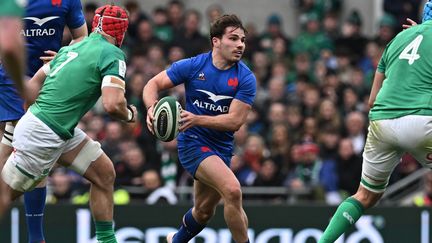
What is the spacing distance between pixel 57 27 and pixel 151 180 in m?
5.37

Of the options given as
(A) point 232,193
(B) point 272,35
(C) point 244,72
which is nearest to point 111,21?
(C) point 244,72

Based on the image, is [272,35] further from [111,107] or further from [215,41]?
[111,107]

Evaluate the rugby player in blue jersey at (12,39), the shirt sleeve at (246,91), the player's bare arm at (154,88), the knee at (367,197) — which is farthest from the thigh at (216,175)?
the rugby player in blue jersey at (12,39)

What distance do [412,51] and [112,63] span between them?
262 centimetres

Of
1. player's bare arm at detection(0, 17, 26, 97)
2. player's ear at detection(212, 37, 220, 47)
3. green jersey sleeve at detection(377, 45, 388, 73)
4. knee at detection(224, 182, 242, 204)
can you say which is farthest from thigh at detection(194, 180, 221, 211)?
player's bare arm at detection(0, 17, 26, 97)

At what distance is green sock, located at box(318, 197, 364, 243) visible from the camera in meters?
11.0

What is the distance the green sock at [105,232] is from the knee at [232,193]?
3.59 ft

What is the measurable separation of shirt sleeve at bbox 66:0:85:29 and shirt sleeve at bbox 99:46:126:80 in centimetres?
104

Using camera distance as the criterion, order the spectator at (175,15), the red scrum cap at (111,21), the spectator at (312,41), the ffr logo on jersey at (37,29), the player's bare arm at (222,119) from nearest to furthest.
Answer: the red scrum cap at (111,21), the player's bare arm at (222,119), the ffr logo on jersey at (37,29), the spectator at (175,15), the spectator at (312,41)

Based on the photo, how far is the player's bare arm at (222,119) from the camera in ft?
36.4

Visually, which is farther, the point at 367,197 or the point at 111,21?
the point at 367,197

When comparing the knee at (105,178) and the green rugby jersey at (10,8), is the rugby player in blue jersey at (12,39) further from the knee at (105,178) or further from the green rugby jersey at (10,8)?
the knee at (105,178)

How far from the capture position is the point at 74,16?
37.7ft

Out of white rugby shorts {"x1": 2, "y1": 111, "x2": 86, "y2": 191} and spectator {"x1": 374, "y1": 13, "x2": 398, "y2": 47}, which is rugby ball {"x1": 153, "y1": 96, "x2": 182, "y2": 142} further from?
spectator {"x1": 374, "y1": 13, "x2": 398, "y2": 47}
